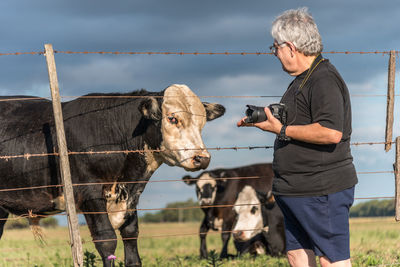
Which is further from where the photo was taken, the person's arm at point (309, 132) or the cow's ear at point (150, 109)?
the cow's ear at point (150, 109)

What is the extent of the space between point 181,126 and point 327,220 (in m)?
2.82

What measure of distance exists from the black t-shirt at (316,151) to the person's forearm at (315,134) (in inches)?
2.5

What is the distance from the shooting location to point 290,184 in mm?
3857

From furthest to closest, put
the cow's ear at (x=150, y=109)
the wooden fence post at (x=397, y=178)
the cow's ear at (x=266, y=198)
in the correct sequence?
the cow's ear at (x=266, y=198), the wooden fence post at (x=397, y=178), the cow's ear at (x=150, y=109)

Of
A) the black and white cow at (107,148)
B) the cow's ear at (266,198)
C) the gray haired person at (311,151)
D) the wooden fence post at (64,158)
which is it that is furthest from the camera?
the cow's ear at (266,198)

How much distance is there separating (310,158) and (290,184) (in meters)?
0.24

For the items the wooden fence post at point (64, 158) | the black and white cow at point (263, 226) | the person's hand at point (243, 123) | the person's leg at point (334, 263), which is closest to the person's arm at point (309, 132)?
the person's hand at point (243, 123)

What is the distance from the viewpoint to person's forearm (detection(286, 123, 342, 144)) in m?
3.58

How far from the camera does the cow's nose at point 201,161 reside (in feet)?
19.4

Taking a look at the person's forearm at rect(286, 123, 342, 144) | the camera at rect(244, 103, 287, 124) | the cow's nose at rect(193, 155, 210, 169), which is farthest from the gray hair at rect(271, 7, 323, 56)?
A: the cow's nose at rect(193, 155, 210, 169)

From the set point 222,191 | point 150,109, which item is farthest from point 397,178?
point 222,191

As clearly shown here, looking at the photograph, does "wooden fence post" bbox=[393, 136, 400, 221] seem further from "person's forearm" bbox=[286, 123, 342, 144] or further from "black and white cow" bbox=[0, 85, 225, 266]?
"person's forearm" bbox=[286, 123, 342, 144]

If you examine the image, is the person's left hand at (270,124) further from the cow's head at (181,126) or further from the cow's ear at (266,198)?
the cow's ear at (266,198)

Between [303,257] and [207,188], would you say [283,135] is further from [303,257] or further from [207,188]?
[207,188]
